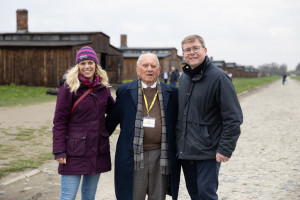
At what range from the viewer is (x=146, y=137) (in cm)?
329

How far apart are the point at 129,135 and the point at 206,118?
79 cm

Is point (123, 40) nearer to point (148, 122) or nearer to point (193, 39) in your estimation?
point (193, 39)

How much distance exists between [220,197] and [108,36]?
23.9 meters

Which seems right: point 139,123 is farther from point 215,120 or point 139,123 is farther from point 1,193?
point 1,193

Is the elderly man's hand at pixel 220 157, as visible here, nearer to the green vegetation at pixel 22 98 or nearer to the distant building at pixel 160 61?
the green vegetation at pixel 22 98

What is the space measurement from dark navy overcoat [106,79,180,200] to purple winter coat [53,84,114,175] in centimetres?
21

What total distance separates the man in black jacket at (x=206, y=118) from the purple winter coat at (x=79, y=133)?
33.4 inches

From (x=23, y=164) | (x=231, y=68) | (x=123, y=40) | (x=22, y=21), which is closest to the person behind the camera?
(x=23, y=164)

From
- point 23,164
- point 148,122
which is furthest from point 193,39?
point 23,164

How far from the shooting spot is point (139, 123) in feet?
10.6

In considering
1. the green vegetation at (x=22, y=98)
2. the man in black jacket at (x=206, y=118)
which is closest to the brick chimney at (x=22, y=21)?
the green vegetation at (x=22, y=98)

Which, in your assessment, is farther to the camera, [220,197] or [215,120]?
[220,197]

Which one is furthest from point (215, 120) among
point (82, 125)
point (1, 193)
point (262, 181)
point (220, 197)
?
point (1, 193)

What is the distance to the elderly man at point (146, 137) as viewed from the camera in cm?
329
